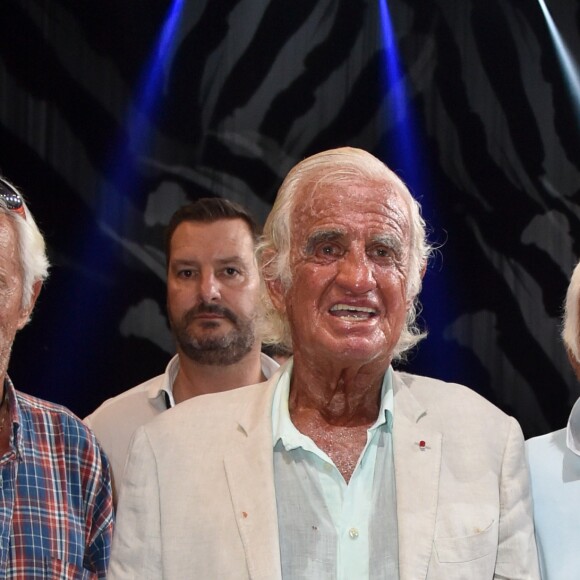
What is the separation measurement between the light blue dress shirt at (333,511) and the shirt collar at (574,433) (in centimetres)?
45

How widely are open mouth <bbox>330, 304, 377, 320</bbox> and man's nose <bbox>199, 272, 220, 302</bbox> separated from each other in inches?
55.0

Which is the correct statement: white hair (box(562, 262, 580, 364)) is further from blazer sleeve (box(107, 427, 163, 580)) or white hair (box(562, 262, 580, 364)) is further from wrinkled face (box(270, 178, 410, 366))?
blazer sleeve (box(107, 427, 163, 580))

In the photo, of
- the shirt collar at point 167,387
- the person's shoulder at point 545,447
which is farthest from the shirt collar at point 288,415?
the shirt collar at point 167,387

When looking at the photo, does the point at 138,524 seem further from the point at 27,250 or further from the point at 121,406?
the point at 121,406

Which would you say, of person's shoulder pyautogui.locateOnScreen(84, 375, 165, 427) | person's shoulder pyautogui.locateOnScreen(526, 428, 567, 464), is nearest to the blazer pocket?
person's shoulder pyautogui.locateOnScreen(526, 428, 567, 464)

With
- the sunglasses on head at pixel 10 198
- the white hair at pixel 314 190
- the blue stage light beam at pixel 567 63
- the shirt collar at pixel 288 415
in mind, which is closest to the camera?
the shirt collar at pixel 288 415

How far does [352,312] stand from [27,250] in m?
0.81

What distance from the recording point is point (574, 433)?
2.11m

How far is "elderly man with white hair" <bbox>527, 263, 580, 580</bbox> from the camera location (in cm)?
196

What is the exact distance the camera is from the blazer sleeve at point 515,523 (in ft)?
5.80

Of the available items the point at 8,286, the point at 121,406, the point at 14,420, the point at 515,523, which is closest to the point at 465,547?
the point at 515,523

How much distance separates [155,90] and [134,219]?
81 cm

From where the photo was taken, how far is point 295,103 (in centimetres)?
591

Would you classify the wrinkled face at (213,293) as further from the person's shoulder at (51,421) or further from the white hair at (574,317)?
the white hair at (574,317)
